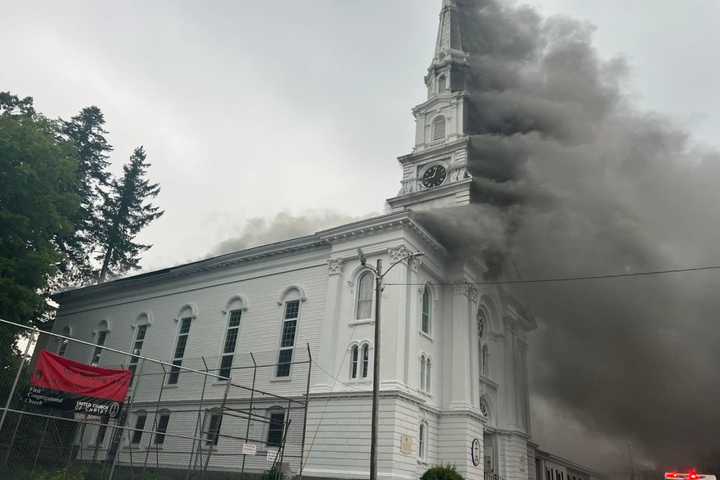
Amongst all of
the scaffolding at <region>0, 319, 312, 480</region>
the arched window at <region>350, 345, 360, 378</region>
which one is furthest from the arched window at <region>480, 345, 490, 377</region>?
the scaffolding at <region>0, 319, 312, 480</region>

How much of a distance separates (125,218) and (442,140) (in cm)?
3383

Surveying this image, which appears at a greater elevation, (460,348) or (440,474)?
(460,348)

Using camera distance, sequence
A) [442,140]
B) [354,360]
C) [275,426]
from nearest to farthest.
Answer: [354,360]
[275,426]
[442,140]

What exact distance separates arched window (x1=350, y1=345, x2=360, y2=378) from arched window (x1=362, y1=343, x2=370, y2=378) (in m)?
0.31

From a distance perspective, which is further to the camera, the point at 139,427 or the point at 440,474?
the point at 139,427

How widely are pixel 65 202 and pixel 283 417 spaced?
19420 mm

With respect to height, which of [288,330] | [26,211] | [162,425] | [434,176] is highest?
[434,176]

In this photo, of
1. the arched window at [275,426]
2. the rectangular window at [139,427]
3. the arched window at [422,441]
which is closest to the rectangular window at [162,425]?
the rectangular window at [139,427]

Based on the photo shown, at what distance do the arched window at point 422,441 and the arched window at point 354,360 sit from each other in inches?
177

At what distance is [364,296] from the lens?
30.9m

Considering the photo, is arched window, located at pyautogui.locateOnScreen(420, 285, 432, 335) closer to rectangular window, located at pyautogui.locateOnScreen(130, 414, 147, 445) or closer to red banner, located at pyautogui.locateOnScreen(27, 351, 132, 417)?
red banner, located at pyautogui.locateOnScreen(27, 351, 132, 417)

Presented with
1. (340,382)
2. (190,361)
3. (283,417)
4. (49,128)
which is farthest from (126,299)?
(340,382)

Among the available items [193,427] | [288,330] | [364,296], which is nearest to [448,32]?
[364,296]

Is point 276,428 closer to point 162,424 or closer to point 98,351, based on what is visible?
point 162,424
